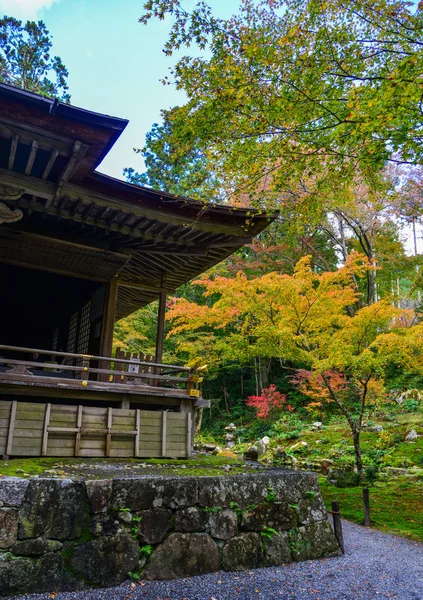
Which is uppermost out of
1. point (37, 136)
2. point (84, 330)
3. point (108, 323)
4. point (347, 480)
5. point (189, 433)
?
point (37, 136)

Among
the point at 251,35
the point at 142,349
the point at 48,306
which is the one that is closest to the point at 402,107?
the point at 251,35

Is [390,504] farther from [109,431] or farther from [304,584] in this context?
Result: [109,431]

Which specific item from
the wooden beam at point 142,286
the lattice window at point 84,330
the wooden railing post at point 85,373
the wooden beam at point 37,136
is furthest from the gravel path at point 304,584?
the lattice window at point 84,330

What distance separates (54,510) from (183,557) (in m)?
1.50

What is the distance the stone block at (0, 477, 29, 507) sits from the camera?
3.71 meters

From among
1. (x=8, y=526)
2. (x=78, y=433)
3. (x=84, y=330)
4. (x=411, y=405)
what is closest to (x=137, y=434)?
(x=78, y=433)

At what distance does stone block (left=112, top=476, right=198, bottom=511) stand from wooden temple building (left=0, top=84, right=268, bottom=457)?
7.70 feet

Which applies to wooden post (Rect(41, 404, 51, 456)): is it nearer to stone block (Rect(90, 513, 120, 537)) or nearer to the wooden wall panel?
the wooden wall panel

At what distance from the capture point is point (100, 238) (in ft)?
26.2

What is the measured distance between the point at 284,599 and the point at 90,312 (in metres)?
7.49

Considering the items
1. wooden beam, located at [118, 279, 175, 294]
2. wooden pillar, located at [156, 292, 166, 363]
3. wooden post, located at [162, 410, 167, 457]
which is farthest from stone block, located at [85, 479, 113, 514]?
wooden beam, located at [118, 279, 175, 294]

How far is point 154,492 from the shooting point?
14.6 ft

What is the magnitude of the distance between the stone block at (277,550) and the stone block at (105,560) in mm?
1669

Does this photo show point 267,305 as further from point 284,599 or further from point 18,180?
point 284,599
